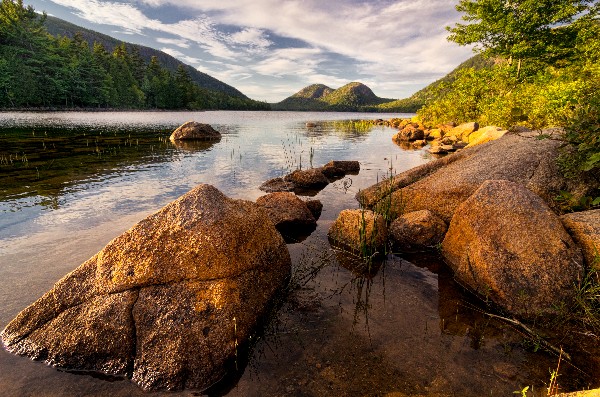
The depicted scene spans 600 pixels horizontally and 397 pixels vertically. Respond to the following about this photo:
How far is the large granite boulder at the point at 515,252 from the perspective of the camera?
4.98m

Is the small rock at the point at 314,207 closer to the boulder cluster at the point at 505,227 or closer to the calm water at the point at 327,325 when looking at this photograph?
the calm water at the point at 327,325

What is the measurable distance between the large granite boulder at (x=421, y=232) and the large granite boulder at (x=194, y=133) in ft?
96.0

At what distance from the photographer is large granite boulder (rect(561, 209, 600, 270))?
511cm

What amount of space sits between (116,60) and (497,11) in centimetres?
12752

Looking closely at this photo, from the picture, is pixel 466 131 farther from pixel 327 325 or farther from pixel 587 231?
pixel 327 325

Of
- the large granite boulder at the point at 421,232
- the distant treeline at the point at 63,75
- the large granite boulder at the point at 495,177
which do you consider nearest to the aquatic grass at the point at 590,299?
the large granite boulder at the point at 495,177

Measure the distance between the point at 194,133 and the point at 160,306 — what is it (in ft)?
102

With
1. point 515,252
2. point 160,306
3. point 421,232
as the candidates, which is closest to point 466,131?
point 421,232

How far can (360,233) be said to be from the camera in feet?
23.3

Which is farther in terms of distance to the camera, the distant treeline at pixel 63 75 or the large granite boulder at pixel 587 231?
the distant treeline at pixel 63 75

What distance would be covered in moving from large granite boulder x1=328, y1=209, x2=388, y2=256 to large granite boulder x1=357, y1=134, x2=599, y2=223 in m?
1.36

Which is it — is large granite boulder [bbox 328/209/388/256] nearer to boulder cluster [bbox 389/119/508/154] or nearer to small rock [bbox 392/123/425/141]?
boulder cluster [bbox 389/119/508/154]

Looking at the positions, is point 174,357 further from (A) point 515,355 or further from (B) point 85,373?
(A) point 515,355

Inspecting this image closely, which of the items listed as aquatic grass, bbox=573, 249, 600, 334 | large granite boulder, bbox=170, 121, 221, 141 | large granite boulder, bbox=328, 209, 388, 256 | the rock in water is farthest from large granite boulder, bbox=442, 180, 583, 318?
large granite boulder, bbox=170, 121, 221, 141
